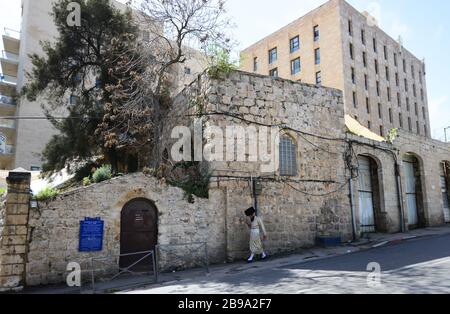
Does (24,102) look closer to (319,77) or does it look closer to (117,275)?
(117,275)

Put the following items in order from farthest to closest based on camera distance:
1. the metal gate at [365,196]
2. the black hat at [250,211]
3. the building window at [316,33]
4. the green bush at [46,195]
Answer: the building window at [316,33], the metal gate at [365,196], the black hat at [250,211], the green bush at [46,195]

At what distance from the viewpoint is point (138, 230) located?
10336 millimetres

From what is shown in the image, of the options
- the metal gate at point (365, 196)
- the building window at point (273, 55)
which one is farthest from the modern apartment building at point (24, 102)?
the metal gate at point (365, 196)

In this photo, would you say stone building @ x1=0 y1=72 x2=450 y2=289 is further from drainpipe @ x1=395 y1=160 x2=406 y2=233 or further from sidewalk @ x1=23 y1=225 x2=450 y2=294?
sidewalk @ x1=23 y1=225 x2=450 y2=294

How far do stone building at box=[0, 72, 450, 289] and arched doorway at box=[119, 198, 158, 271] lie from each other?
29 mm

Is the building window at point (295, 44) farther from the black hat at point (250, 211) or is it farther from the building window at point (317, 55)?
the black hat at point (250, 211)

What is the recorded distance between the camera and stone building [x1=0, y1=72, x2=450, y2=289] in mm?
9102

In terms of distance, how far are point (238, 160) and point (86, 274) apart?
5651 millimetres

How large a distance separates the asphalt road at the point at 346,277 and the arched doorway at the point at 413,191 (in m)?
8.61

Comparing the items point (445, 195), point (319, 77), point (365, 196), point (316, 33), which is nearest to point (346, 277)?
point (365, 196)

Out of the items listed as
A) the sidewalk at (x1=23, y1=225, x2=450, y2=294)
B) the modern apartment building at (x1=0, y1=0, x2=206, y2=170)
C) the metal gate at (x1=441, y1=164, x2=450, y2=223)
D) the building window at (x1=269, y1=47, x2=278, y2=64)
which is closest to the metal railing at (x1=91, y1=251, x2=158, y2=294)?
the sidewalk at (x1=23, y1=225, x2=450, y2=294)

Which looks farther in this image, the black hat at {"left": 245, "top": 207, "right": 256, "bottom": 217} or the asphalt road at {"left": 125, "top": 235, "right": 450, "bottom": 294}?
the black hat at {"left": 245, "top": 207, "right": 256, "bottom": 217}

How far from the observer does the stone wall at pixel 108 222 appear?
9.03 metres

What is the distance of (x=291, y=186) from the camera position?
12781mm
